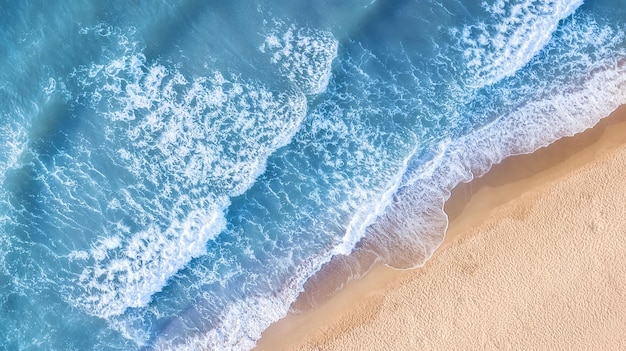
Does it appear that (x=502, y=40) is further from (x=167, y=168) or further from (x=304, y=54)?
(x=167, y=168)

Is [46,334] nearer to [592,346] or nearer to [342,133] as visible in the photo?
[342,133]

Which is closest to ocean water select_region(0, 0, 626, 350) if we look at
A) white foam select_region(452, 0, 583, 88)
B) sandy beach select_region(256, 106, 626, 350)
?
white foam select_region(452, 0, 583, 88)

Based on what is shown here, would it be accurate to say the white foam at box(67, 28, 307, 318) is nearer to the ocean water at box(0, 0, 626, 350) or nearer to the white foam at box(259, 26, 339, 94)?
the ocean water at box(0, 0, 626, 350)

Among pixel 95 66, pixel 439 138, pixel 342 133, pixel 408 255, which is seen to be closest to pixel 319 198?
pixel 342 133

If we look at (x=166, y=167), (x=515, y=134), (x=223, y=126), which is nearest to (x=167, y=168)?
(x=166, y=167)

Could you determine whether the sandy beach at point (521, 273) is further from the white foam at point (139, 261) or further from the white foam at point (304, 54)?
the white foam at point (304, 54)

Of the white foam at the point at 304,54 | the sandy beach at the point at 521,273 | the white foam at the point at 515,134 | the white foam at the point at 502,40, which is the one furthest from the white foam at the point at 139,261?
the white foam at the point at 502,40
